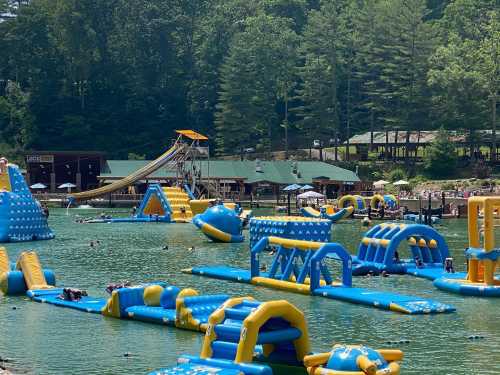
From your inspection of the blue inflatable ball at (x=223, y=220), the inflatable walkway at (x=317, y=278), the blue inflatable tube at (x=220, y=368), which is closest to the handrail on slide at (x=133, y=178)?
the blue inflatable ball at (x=223, y=220)

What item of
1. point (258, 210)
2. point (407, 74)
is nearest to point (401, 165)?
point (407, 74)

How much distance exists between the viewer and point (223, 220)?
194 feet

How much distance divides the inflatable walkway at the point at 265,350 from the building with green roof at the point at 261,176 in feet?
249

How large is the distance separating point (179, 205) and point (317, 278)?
4543 cm

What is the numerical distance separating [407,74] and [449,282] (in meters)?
74.6

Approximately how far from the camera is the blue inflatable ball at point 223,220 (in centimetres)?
5891

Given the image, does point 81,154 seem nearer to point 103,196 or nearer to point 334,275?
point 103,196

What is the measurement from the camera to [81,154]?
11094 centimetres

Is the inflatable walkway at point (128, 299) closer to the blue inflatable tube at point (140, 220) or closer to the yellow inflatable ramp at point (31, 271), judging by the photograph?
the yellow inflatable ramp at point (31, 271)

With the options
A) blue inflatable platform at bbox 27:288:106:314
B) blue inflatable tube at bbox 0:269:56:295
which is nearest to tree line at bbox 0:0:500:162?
blue inflatable tube at bbox 0:269:56:295

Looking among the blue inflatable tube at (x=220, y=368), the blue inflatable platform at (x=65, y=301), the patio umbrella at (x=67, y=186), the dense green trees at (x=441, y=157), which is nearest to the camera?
the blue inflatable tube at (x=220, y=368)

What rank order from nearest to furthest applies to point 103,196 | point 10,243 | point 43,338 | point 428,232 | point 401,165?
1. point 43,338
2. point 428,232
3. point 10,243
4. point 103,196
5. point 401,165

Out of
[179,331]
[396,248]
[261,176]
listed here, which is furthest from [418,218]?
[179,331]

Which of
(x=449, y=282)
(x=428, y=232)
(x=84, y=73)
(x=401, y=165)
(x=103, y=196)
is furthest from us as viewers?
(x=84, y=73)
